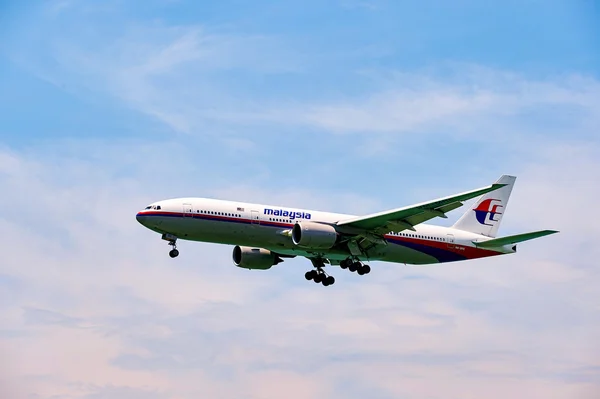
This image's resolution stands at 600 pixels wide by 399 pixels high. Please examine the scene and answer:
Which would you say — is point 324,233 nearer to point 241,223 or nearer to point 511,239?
point 241,223

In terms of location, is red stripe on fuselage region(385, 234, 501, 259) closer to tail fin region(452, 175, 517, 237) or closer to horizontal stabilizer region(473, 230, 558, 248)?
horizontal stabilizer region(473, 230, 558, 248)

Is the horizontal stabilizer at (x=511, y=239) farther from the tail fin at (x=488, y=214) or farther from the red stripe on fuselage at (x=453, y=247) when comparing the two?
the tail fin at (x=488, y=214)

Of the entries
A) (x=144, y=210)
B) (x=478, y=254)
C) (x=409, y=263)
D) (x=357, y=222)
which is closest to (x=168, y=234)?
(x=144, y=210)

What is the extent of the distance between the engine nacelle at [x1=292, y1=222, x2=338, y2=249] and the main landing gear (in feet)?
12.2

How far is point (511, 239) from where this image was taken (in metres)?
60.7

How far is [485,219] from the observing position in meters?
66.5

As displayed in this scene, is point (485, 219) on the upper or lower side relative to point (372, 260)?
upper

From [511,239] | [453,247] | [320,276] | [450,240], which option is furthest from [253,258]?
[511,239]

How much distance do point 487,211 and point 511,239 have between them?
6.57 meters

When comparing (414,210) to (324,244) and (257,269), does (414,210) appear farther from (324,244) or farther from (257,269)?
(257,269)

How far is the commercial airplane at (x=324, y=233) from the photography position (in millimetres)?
56031

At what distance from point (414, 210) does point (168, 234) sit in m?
14.6

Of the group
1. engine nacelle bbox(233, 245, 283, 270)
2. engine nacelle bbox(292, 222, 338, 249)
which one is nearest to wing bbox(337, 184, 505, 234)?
engine nacelle bbox(292, 222, 338, 249)

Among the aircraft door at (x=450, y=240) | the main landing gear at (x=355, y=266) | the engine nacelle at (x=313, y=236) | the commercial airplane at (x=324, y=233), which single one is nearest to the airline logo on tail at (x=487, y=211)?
the commercial airplane at (x=324, y=233)
